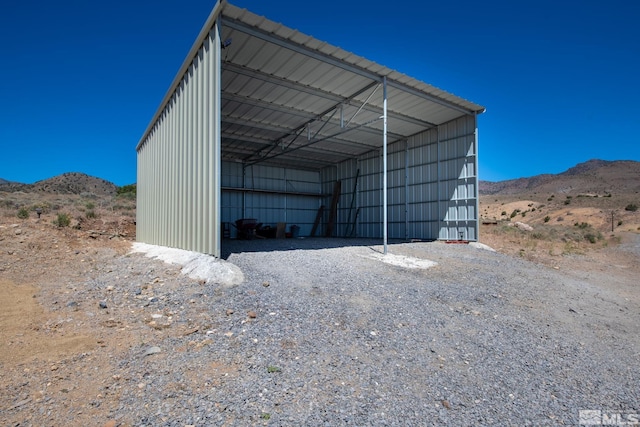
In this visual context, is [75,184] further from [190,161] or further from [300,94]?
[190,161]

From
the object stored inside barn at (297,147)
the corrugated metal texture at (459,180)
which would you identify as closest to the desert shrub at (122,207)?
the object stored inside barn at (297,147)

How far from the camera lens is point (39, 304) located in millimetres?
6336

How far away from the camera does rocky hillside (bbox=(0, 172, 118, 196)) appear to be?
159ft

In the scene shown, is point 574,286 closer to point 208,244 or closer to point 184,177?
point 208,244

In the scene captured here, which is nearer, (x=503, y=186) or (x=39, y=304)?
(x=39, y=304)

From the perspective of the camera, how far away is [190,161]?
1034cm

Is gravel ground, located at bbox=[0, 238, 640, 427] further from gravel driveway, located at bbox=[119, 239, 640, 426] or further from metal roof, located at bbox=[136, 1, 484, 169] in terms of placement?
metal roof, located at bbox=[136, 1, 484, 169]

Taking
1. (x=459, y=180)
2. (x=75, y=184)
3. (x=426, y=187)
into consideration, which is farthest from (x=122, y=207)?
(x=75, y=184)

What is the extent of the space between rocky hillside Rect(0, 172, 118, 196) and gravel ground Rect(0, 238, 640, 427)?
1984 inches

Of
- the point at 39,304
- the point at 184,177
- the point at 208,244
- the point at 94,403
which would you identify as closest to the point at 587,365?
the point at 94,403

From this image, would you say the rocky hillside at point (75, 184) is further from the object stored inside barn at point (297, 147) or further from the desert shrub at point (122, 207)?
the object stored inside barn at point (297, 147)

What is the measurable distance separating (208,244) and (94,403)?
18.6 ft

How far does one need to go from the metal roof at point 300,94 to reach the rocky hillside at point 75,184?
38631mm

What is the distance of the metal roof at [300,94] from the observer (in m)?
10.6
